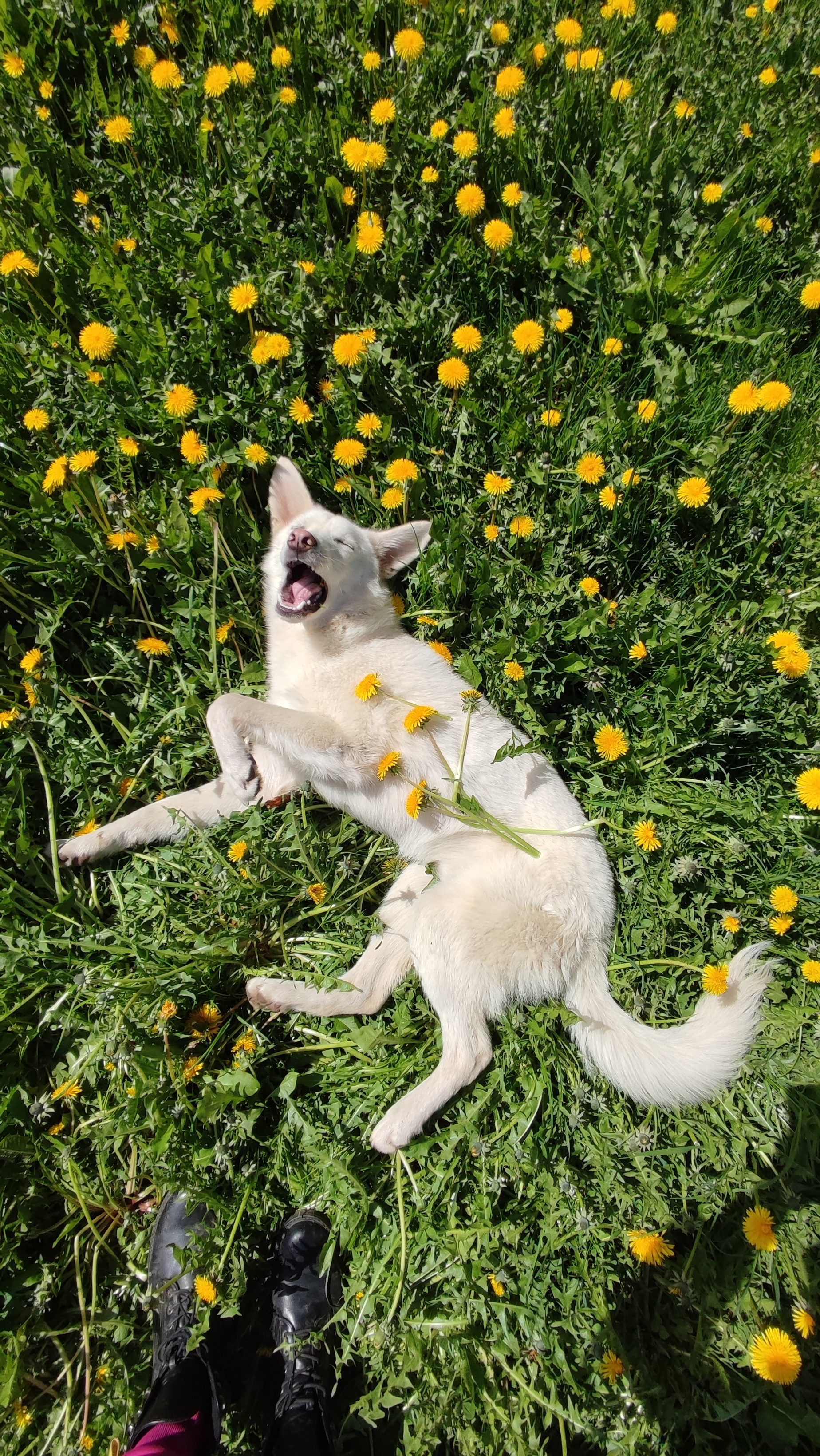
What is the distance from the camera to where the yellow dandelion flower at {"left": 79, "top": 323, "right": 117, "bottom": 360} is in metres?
2.63

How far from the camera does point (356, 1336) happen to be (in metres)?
2.04

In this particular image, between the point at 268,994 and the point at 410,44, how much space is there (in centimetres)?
409

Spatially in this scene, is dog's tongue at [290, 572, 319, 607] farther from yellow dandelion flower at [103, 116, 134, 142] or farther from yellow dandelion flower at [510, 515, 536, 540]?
yellow dandelion flower at [103, 116, 134, 142]

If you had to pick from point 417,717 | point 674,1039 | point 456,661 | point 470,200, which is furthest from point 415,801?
point 470,200

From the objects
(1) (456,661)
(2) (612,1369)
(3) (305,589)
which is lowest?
(2) (612,1369)

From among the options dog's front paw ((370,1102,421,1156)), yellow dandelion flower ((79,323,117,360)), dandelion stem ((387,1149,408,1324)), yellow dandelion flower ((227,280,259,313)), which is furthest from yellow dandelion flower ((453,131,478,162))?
dandelion stem ((387,1149,408,1324))

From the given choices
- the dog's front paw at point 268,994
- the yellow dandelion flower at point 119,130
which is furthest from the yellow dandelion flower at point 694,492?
the yellow dandelion flower at point 119,130

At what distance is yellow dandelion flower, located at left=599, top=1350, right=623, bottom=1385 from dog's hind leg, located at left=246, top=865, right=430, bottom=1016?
122cm

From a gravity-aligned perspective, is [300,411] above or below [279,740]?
above

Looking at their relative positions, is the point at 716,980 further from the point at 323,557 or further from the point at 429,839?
the point at 323,557

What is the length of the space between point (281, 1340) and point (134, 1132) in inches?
34.4

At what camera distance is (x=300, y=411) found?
2.65 meters

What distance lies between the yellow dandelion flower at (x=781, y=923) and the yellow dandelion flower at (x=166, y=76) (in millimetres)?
4343

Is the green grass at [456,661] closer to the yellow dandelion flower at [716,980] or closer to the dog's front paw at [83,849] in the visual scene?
the dog's front paw at [83,849]
